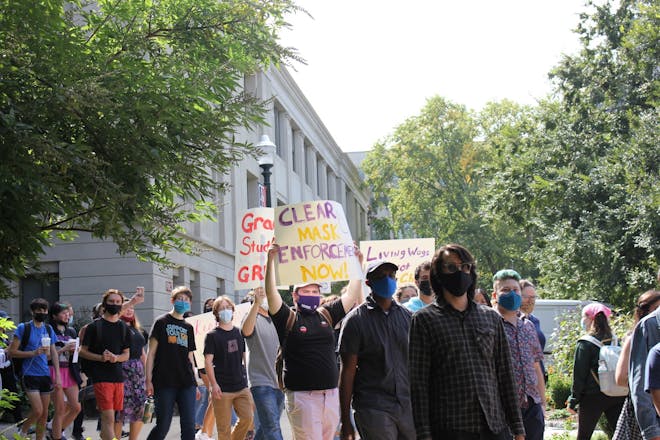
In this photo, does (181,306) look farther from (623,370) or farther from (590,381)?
(623,370)

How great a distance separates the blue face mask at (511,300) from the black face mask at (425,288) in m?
0.82

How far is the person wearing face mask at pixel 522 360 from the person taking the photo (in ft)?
26.7

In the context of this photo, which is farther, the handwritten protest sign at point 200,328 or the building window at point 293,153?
the building window at point 293,153

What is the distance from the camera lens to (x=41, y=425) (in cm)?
1191

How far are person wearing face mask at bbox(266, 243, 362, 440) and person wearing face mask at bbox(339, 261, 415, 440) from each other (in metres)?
1.16

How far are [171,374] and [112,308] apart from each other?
1147mm

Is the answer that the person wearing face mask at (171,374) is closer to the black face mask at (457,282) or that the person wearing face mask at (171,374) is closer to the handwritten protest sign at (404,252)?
the handwritten protest sign at (404,252)

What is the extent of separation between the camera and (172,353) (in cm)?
1109

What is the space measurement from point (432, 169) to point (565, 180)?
108ft

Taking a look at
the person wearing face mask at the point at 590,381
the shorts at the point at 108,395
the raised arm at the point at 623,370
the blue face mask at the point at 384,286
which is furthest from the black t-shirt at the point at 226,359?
the raised arm at the point at 623,370

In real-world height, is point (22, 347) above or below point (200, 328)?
below

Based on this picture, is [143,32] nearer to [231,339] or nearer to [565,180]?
[231,339]

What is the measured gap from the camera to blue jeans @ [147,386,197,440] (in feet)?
35.2

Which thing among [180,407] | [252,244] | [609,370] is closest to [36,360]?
[180,407]
